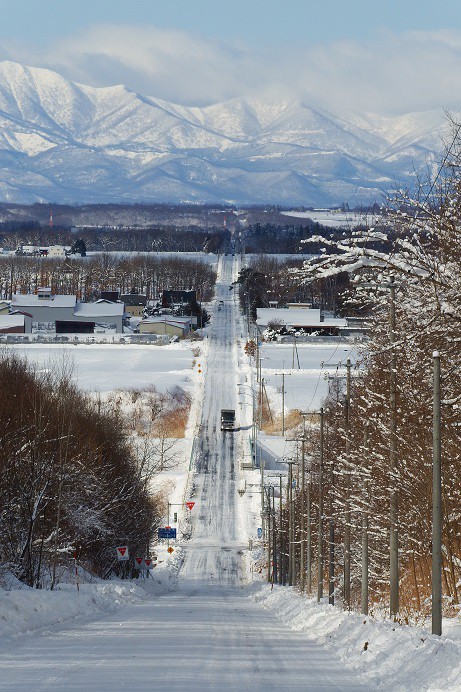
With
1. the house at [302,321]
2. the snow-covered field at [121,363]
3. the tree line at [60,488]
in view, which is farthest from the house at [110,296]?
the tree line at [60,488]

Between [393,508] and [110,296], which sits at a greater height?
[110,296]

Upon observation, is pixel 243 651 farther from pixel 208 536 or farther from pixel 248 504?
pixel 248 504

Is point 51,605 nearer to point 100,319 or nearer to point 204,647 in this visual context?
point 204,647

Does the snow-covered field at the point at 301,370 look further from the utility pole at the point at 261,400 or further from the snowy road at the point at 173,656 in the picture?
the snowy road at the point at 173,656

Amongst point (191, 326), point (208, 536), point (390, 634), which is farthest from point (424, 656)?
point (191, 326)

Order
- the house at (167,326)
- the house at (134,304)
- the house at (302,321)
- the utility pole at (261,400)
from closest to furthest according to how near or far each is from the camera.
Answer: the utility pole at (261,400), the house at (302,321), the house at (167,326), the house at (134,304)

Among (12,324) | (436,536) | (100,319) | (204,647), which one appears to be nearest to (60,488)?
(204,647)
